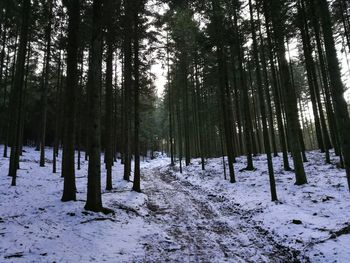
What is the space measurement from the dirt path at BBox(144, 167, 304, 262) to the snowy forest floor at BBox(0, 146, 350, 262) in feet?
0.08

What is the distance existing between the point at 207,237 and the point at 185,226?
133 centimetres

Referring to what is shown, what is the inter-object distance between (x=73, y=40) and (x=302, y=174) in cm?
1209

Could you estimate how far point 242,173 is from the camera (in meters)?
18.5

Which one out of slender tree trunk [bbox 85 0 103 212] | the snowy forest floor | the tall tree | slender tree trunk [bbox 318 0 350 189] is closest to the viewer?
slender tree trunk [bbox 318 0 350 189]

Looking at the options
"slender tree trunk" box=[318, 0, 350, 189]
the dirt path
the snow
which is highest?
"slender tree trunk" box=[318, 0, 350, 189]

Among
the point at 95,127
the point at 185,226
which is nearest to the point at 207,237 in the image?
the point at 185,226

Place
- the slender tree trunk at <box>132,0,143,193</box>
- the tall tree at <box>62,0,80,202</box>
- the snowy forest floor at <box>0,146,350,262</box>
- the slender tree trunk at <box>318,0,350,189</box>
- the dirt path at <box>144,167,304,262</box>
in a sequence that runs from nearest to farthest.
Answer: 1. the slender tree trunk at <box>318,0,350,189</box>
2. the snowy forest floor at <box>0,146,350,262</box>
3. the dirt path at <box>144,167,304,262</box>
4. the tall tree at <box>62,0,80,202</box>
5. the slender tree trunk at <box>132,0,143,193</box>

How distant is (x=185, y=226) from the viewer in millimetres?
9062

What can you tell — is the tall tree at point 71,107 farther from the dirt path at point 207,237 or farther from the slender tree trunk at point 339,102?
the slender tree trunk at point 339,102

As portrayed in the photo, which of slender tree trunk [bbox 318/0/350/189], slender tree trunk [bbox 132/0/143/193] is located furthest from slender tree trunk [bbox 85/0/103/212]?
slender tree trunk [bbox 318/0/350/189]

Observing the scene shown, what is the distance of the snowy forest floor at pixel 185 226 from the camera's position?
6.30 meters

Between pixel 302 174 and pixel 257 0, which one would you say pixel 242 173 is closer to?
pixel 302 174

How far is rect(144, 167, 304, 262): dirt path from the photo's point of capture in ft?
21.1

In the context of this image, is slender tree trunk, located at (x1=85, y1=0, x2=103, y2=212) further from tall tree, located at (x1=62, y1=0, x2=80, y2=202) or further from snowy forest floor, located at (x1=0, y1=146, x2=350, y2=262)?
tall tree, located at (x1=62, y1=0, x2=80, y2=202)
